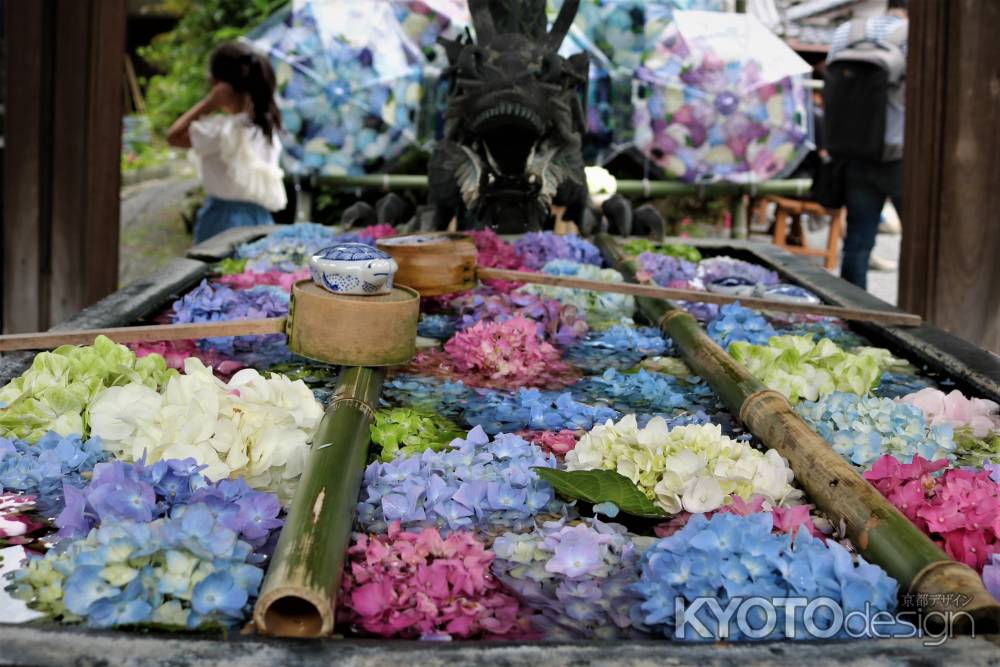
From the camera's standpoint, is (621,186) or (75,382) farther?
(621,186)

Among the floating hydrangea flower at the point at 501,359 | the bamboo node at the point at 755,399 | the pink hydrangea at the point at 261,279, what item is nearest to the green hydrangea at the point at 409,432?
the floating hydrangea flower at the point at 501,359

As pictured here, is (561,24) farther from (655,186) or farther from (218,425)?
(655,186)

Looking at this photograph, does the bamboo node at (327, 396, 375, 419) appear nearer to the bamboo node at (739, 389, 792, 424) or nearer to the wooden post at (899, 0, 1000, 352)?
the bamboo node at (739, 389, 792, 424)

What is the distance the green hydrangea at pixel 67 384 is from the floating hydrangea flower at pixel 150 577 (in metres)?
0.62

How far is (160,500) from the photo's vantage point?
1730mm

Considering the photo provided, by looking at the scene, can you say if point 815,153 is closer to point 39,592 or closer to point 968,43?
point 968,43

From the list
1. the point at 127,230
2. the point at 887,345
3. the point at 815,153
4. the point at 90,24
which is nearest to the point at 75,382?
the point at 887,345

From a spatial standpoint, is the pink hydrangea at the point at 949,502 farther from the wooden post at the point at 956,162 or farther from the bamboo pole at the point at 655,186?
the bamboo pole at the point at 655,186

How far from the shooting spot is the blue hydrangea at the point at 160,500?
1608 millimetres

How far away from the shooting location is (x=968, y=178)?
4.34 meters

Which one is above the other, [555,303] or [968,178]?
[968,178]

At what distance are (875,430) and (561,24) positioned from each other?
3.49 meters

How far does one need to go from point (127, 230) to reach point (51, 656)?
412 inches

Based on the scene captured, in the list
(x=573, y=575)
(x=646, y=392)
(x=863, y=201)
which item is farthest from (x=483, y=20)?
(x=573, y=575)
